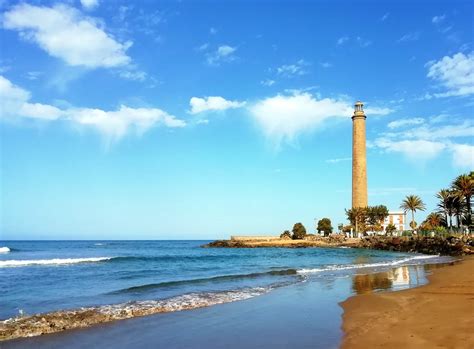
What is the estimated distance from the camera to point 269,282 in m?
20.9

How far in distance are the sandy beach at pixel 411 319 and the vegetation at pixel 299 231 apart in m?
89.1

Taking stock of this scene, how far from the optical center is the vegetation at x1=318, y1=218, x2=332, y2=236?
107562 millimetres

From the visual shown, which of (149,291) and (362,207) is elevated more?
(362,207)

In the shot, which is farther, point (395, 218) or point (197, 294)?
point (395, 218)

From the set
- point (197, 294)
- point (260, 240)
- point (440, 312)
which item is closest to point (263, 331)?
point (440, 312)

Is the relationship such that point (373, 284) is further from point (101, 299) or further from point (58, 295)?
point (58, 295)

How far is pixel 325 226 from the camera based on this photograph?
4252 inches

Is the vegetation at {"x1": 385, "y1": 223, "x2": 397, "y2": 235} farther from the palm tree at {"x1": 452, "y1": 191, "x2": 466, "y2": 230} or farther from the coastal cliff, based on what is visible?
the palm tree at {"x1": 452, "y1": 191, "x2": 466, "y2": 230}

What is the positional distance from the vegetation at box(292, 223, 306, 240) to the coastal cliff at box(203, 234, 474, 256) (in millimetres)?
4207

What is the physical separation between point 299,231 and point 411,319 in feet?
315

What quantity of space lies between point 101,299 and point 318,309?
8.11m

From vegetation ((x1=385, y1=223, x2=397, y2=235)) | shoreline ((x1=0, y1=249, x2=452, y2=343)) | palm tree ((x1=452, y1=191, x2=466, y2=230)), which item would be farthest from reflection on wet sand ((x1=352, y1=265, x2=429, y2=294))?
vegetation ((x1=385, y1=223, x2=397, y2=235))

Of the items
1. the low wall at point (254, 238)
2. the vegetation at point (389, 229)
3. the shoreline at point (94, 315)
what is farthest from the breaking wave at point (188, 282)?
the low wall at point (254, 238)

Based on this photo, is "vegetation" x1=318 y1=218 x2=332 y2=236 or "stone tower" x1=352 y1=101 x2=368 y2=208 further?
"vegetation" x1=318 y1=218 x2=332 y2=236
